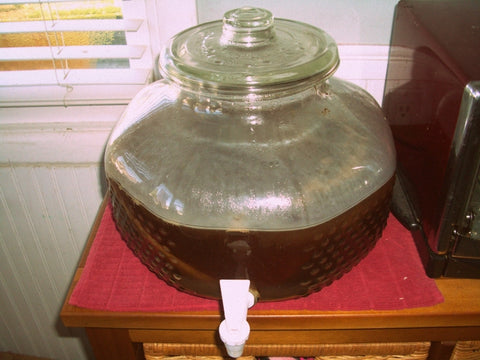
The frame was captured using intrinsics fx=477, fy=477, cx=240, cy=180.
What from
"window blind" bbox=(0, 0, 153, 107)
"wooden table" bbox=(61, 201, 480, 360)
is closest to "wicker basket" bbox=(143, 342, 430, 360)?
"wooden table" bbox=(61, 201, 480, 360)

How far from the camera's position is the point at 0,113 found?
101 cm

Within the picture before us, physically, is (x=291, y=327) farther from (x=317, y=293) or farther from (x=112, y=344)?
(x=112, y=344)

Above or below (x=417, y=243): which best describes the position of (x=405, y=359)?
below

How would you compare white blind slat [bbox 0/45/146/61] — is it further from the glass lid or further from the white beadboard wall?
the glass lid

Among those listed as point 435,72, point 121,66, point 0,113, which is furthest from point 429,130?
point 0,113

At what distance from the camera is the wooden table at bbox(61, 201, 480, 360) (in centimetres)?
61

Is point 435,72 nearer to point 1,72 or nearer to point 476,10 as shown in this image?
point 476,10

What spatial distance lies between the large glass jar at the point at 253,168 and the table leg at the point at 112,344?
0.13 m

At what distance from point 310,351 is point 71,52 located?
2.47 ft

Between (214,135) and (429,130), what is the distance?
291mm

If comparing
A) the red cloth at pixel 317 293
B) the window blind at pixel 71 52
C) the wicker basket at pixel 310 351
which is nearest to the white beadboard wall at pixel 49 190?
the window blind at pixel 71 52

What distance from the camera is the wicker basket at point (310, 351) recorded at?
2.20 ft

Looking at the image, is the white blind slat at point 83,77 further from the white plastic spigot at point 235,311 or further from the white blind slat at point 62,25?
the white plastic spigot at point 235,311

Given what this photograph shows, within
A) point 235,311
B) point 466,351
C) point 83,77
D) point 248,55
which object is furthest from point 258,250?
point 83,77
